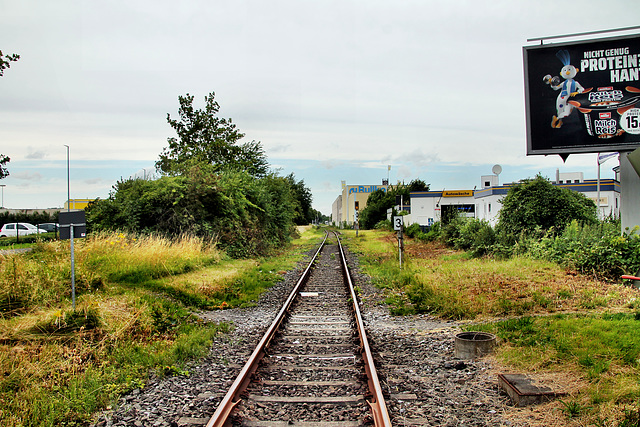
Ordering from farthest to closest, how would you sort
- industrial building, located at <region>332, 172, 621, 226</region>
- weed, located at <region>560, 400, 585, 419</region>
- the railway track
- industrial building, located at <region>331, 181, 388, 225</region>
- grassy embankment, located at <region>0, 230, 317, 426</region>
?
industrial building, located at <region>331, 181, 388, 225</region> → industrial building, located at <region>332, 172, 621, 226</region> → grassy embankment, located at <region>0, 230, 317, 426</region> → the railway track → weed, located at <region>560, 400, 585, 419</region>

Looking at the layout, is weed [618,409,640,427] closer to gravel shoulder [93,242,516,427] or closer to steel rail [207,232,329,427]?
gravel shoulder [93,242,516,427]

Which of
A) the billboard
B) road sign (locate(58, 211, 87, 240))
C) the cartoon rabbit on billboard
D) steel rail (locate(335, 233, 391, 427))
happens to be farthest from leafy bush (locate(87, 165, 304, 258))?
steel rail (locate(335, 233, 391, 427))

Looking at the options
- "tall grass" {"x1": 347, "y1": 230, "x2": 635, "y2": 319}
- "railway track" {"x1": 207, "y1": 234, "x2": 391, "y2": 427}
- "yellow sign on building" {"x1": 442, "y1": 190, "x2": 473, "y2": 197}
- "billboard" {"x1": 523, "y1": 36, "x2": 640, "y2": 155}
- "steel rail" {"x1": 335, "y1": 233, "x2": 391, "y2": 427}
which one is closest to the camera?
"steel rail" {"x1": 335, "y1": 233, "x2": 391, "y2": 427}

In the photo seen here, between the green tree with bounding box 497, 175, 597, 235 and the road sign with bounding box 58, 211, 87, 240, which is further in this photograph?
the green tree with bounding box 497, 175, 597, 235

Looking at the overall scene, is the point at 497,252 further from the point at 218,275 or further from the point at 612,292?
the point at 218,275

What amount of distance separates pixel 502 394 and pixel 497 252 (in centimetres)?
1460

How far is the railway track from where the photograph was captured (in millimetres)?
4648

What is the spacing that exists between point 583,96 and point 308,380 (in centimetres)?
1319

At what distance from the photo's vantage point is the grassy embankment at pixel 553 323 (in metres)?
4.66

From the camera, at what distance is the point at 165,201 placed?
20219 mm

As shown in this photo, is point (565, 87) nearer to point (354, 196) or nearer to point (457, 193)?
point (457, 193)

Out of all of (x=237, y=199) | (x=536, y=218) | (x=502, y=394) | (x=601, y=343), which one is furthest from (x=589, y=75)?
(x=237, y=199)

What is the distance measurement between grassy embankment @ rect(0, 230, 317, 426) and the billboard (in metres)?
10.1

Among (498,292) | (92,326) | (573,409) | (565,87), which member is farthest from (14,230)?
(573,409)
